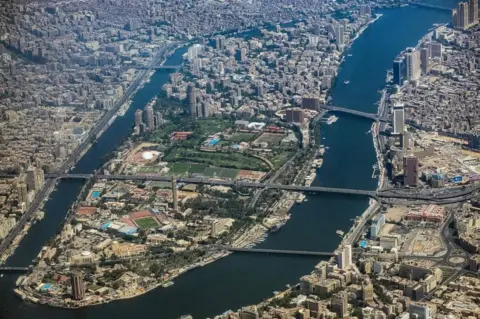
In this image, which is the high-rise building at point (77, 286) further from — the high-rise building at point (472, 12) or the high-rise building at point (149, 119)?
the high-rise building at point (472, 12)

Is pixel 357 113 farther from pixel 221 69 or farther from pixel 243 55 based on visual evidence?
pixel 243 55

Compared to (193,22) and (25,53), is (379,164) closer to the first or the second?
(25,53)

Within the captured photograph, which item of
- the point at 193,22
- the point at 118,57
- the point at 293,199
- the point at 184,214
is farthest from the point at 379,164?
the point at 193,22

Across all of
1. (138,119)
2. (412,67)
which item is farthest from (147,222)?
(412,67)

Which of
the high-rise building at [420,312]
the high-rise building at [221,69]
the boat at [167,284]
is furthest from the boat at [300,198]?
the high-rise building at [221,69]

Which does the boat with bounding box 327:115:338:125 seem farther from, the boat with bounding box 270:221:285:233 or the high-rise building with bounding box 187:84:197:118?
the boat with bounding box 270:221:285:233
